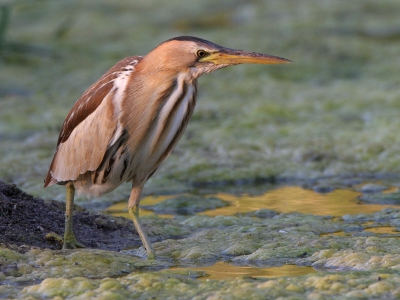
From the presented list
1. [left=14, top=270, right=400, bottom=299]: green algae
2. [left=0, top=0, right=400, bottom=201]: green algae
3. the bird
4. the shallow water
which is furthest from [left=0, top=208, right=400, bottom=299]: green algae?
[left=0, top=0, right=400, bottom=201]: green algae

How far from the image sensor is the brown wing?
371 centimetres

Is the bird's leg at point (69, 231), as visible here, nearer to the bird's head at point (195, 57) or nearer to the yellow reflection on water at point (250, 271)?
the yellow reflection on water at point (250, 271)

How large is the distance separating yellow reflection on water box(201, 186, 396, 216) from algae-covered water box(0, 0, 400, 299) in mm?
13

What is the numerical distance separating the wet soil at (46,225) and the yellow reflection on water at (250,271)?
658 millimetres

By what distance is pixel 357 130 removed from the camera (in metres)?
6.67

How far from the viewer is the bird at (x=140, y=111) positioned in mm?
3598

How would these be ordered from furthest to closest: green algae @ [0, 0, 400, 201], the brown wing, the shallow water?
1. green algae @ [0, 0, 400, 201]
2. the shallow water
3. the brown wing

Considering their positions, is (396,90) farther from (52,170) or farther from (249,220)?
(52,170)

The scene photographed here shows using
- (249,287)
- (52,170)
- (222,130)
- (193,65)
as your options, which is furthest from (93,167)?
(222,130)

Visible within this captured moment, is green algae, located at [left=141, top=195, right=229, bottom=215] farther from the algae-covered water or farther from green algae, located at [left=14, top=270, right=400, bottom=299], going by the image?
green algae, located at [left=14, top=270, right=400, bottom=299]

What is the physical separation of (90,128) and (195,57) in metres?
0.63

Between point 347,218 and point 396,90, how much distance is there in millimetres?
3421

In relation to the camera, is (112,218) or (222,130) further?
(222,130)

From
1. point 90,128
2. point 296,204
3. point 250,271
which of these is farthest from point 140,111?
point 296,204
